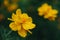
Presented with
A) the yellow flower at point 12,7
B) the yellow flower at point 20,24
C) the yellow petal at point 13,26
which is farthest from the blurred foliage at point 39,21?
the yellow petal at point 13,26

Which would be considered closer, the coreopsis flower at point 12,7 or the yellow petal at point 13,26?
the yellow petal at point 13,26

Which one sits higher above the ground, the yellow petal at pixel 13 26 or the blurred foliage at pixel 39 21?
the yellow petal at pixel 13 26

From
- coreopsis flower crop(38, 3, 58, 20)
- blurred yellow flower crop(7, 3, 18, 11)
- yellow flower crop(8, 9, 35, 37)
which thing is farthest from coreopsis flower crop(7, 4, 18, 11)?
yellow flower crop(8, 9, 35, 37)

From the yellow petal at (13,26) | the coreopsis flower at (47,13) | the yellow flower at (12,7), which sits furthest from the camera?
the yellow flower at (12,7)

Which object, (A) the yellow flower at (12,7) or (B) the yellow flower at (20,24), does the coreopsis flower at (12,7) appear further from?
(B) the yellow flower at (20,24)

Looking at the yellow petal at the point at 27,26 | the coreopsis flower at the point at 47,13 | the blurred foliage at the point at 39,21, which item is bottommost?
the blurred foliage at the point at 39,21

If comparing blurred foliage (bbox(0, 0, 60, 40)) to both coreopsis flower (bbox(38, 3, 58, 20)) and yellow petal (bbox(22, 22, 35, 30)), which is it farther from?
yellow petal (bbox(22, 22, 35, 30))

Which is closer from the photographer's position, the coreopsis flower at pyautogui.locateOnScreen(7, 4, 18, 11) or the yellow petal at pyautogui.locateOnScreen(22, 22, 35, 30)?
the yellow petal at pyautogui.locateOnScreen(22, 22, 35, 30)

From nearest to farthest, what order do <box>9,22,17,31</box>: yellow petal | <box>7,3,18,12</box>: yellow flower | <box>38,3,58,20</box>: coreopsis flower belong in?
1. <box>9,22,17,31</box>: yellow petal
2. <box>38,3,58,20</box>: coreopsis flower
3. <box>7,3,18,12</box>: yellow flower

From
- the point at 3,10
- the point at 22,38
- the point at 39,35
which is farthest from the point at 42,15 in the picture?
the point at 22,38
